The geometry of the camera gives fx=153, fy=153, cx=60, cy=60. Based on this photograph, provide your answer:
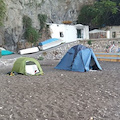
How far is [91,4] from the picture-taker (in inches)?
1232

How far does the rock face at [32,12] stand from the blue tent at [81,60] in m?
12.4

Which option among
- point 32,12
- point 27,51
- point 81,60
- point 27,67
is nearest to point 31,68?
point 27,67

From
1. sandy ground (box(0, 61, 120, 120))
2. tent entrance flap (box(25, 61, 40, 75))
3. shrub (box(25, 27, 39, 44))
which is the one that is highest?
shrub (box(25, 27, 39, 44))

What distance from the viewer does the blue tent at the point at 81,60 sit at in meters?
9.13

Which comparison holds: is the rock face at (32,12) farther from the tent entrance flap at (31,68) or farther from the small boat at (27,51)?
the tent entrance flap at (31,68)

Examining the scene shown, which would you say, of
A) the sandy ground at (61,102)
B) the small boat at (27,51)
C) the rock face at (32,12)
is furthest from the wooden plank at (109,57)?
the rock face at (32,12)

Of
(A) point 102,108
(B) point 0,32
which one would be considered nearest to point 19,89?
(A) point 102,108

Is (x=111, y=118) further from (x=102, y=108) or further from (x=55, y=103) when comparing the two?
(x=55, y=103)

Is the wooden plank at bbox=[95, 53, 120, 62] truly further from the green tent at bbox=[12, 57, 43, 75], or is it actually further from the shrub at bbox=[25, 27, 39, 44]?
the shrub at bbox=[25, 27, 39, 44]

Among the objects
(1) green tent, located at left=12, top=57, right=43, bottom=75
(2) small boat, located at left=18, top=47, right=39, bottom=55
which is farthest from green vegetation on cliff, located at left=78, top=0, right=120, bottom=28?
(1) green tent, located at left=12, top=57, right=43, bottom=75

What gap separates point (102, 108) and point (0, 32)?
17691mm

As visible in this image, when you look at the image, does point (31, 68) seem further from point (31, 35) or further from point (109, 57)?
point (31, 35)

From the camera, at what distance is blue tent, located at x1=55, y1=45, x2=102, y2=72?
9.13 meters

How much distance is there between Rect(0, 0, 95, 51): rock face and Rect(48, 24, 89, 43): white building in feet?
9.58
